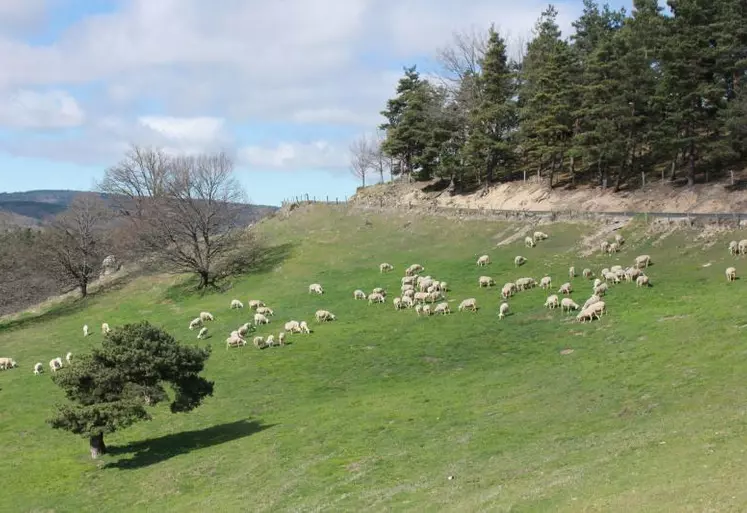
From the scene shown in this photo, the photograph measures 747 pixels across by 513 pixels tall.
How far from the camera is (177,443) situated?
111 ft

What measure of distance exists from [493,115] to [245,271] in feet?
120

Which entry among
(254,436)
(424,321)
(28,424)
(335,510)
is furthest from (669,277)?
(28,424)

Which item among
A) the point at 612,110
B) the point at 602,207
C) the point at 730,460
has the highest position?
the point at 612,110

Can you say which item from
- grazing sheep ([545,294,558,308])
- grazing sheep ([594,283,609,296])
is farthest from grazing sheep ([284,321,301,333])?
grazing sheep ([594,283,609,296])

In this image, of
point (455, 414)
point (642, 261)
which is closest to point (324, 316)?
point (642, 261)

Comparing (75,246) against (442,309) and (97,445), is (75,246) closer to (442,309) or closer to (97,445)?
(442,309)

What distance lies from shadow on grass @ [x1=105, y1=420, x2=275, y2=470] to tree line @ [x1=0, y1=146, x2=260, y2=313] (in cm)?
4566

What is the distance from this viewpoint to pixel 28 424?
38469 mm

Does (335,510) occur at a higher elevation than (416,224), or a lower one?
lower

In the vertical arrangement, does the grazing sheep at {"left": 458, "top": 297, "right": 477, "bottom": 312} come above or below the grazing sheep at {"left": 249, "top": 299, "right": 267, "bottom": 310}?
below

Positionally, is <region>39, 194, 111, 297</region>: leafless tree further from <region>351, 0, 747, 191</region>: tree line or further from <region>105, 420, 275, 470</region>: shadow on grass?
<region>105, 420, 275, 470</region>: shadow on grass

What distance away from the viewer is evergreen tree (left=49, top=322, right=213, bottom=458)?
103 feet

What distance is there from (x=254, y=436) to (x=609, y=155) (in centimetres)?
5180

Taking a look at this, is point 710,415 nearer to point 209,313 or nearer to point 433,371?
point 433,371
